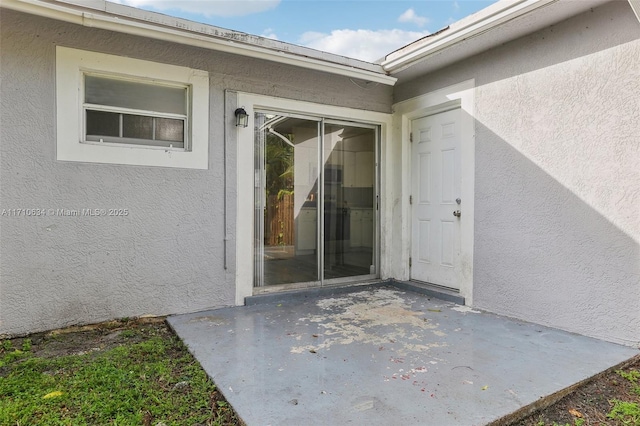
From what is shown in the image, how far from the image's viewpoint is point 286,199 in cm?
487

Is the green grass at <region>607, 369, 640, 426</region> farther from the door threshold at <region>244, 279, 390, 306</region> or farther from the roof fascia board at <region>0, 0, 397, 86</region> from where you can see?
the roof fascia board at <region>0, 0, 397, 86</region>

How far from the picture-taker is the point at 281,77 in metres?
4.72

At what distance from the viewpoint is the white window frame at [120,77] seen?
11.8 feet

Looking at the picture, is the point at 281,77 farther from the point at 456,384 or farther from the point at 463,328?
the point at 456,384

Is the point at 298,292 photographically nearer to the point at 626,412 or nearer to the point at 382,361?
the point at 382,361

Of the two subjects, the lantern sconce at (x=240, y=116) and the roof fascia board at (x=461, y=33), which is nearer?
the roof fascia board at (x=461, y=33)

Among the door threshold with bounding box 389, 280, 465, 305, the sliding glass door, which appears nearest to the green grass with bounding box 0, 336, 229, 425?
the sliding glass door

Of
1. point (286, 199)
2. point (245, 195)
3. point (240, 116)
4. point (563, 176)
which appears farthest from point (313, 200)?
point (563, 176)

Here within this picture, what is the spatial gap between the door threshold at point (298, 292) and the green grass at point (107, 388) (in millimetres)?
1457

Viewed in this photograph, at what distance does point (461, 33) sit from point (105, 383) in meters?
4.57

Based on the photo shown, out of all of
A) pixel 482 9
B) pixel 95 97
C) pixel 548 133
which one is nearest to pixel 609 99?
pixel 548 133

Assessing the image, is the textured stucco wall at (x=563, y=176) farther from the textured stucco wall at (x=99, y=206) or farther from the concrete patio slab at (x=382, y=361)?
the textured stucco wall at (x=99, y=206)

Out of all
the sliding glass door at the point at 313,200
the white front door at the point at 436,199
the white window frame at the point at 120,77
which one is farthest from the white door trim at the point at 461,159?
the white window frame at the point at 120,77

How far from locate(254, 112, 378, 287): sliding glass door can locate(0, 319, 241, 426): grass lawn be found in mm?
1766
